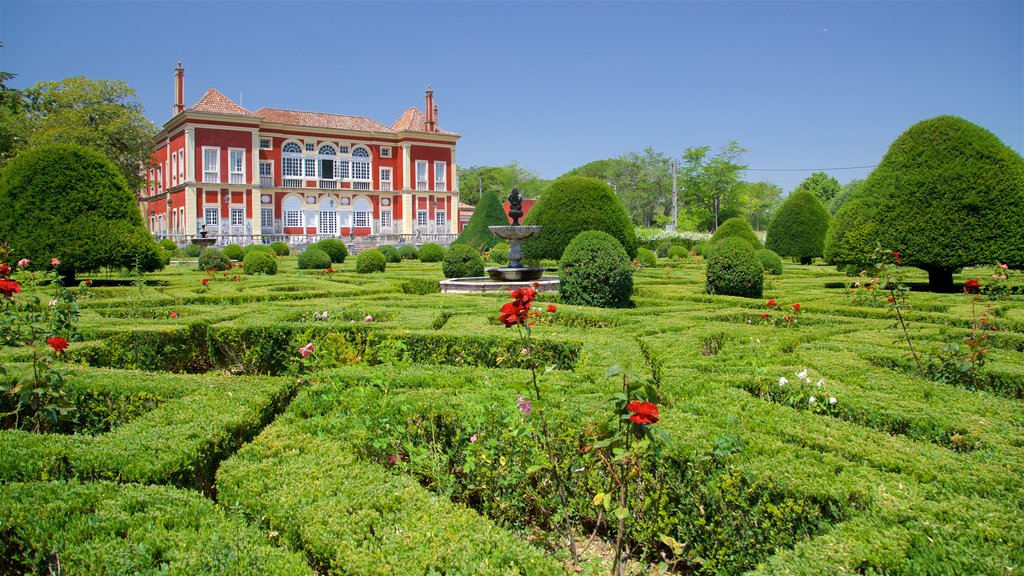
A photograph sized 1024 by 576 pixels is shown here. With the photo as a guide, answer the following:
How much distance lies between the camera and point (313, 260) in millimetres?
17641

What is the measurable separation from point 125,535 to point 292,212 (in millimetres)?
41655

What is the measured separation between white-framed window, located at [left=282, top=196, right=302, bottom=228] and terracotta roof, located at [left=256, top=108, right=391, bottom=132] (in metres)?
4.99

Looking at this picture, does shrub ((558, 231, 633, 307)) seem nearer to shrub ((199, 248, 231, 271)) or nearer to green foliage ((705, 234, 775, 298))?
green foliage ((705, 234, 775, 298))

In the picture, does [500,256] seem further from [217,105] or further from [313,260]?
[217,105]

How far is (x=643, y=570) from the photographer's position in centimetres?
277

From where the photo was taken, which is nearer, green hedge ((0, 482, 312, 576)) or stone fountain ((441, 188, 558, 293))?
green hedge ((0, 482, 312, 576))

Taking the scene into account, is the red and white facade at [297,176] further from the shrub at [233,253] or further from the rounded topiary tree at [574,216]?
the rounded topiary tree at [574,216]

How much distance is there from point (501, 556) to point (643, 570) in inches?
31.5

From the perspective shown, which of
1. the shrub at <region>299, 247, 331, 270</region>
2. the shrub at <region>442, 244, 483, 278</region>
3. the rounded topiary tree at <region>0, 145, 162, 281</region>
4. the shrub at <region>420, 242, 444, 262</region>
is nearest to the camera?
the rounded topiary tree at <region>0, 145, 162, 281</region>

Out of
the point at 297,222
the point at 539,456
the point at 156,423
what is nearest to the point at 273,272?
the point at 156,423

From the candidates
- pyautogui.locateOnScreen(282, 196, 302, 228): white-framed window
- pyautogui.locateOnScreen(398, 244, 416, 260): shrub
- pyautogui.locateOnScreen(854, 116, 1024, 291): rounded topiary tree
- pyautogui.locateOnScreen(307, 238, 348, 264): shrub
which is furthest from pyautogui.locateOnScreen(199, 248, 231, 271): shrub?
pyautogui.locateOnScreen(282, 196, 302, 228): white-framed window

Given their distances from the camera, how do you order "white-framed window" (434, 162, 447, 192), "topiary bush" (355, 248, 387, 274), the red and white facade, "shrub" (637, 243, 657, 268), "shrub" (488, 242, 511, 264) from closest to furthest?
1. "topiary bush" (355, 248, 387, 274)
2. "shrub" (637, 243, 657, 268)
3. "shrub" (488, 242, 511, 264)
4. the red and white facade
5. "white-framed window" (434, 162, 447, 192)

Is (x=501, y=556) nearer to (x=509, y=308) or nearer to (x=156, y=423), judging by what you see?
(x=509, y=308)

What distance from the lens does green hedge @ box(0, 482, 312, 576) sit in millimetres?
2244
